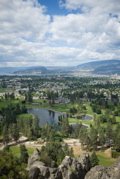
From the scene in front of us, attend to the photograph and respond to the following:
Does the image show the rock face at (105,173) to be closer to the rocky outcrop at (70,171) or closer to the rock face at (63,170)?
the rocky outcrop at (70,171)

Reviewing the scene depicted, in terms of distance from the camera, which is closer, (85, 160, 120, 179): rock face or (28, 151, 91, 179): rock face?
(85, 160, 120, 179): rock face

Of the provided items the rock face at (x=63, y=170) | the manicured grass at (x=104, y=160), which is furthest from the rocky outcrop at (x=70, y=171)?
the manicured grass at (x=104, y=160)

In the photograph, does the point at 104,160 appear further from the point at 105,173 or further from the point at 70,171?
the point at 105,173

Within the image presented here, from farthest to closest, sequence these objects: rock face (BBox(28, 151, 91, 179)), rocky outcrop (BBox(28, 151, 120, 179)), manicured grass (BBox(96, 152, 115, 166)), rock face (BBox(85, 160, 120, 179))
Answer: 1. manicured grass (BBox(96, 152, 115, 166))
2. rock face (BBox(28, 151, 91, 179))
3. rocky outcrop (BBox(28, 151, 120, 179))
4. rock face (BBox(85, 160, 120, 179))

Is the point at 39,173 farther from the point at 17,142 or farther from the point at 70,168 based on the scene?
the point at 17,142

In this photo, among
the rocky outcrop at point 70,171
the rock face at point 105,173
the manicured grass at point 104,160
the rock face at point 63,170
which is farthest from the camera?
the manicured grass at point 104,160

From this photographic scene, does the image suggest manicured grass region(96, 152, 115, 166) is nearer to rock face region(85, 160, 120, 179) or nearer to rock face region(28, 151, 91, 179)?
rock face region(28, 151, 91, 179)

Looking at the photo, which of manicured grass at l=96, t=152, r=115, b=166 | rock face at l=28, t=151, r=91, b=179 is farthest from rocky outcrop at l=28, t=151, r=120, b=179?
manicured grass at l=96, t=152, r=115, b=166

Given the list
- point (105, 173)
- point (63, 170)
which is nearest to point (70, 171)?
point (63, 170)
